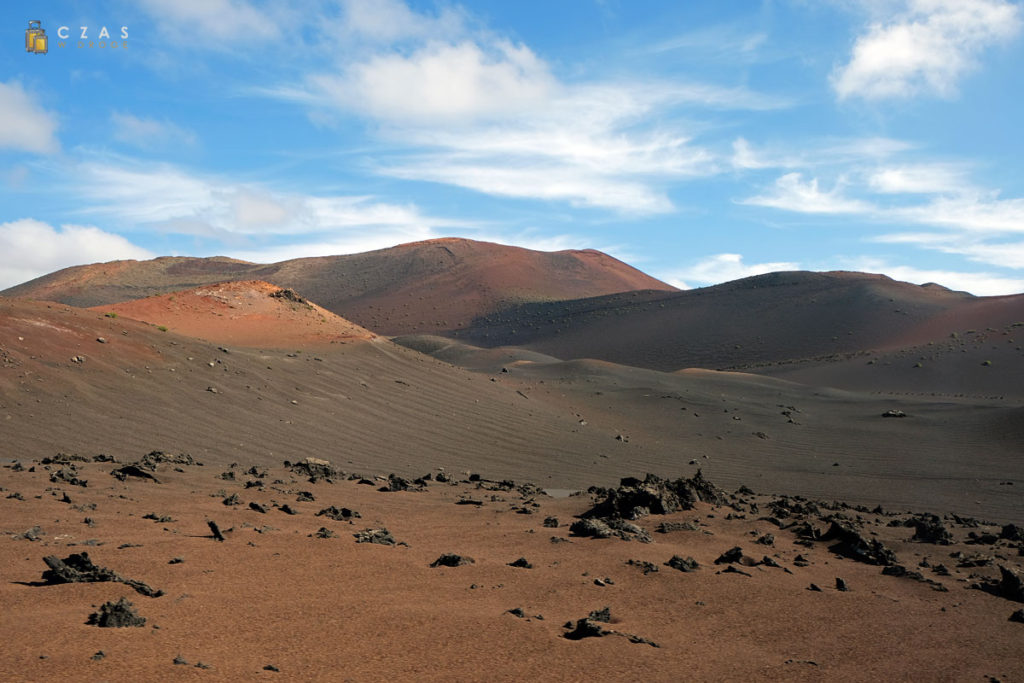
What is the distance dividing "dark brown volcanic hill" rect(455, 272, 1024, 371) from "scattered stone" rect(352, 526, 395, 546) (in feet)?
150

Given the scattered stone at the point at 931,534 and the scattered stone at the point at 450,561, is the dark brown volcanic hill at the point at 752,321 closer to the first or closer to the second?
the scattered stone at the point at 931,534

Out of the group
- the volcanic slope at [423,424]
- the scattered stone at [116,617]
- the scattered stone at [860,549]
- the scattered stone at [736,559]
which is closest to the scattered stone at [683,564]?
the scattered stone at [736,559]

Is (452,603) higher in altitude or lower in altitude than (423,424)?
higher

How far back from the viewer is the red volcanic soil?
2405 centimetres

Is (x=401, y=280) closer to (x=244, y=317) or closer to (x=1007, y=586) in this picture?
(x=244, y=317)

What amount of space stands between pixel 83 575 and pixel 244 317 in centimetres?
2239

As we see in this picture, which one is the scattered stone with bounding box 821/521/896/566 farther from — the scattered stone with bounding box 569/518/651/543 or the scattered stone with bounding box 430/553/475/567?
the scattered stone with bounding box 430/553/475/567

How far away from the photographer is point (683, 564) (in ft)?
19.9

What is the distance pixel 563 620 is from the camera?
15.9 feet

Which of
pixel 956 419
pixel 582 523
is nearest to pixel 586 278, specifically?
pixel 956 419

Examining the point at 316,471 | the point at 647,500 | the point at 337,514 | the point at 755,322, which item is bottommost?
the point at 316,471

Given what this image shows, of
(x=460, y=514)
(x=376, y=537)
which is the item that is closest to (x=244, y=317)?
(x=460, y=514)

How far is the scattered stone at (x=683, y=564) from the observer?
19.9ft

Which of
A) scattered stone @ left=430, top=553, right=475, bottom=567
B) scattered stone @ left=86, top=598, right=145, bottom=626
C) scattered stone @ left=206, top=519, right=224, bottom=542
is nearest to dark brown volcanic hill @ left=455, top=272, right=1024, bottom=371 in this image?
scattered stone @ left=430, top=553, right=475, bottom=567
